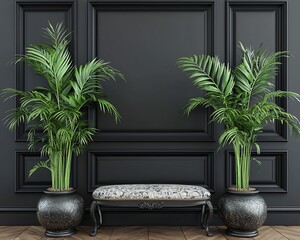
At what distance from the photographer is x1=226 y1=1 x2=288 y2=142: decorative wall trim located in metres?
3.76

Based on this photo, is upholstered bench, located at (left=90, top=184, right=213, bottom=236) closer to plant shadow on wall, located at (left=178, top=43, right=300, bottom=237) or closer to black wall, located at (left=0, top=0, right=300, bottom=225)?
plant shadow on wall, located at (left=178, top=43, right=300, bottom=237)

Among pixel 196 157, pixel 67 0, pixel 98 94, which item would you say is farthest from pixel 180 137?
pixel 67 0

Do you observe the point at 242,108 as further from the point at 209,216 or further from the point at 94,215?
the point at 94,215

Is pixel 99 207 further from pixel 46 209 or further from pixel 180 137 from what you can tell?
pixel 180 137

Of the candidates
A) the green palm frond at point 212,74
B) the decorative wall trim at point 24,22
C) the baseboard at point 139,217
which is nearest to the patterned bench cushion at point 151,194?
the baseboard at point 139,217

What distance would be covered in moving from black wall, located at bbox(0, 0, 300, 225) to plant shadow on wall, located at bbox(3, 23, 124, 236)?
0.18m

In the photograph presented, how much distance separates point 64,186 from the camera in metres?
3.41

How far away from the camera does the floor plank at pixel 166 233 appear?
3.31 meters

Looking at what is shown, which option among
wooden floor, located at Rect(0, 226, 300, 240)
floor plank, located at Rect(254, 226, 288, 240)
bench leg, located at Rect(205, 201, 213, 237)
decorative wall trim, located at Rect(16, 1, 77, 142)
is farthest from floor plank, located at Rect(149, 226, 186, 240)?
decorative wall trim, located at Rect(16, 1, 77, 142)

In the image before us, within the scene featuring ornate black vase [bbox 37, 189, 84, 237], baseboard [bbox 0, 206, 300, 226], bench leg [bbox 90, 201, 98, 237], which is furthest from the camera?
baseboard [bbox 0, 206, 300, 226]

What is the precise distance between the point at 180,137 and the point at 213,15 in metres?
1.26

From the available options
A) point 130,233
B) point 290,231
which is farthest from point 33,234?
point 290,231

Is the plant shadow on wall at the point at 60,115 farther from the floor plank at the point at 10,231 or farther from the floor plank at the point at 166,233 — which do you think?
the floor plank at the point at 166,233

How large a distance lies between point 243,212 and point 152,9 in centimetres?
214
